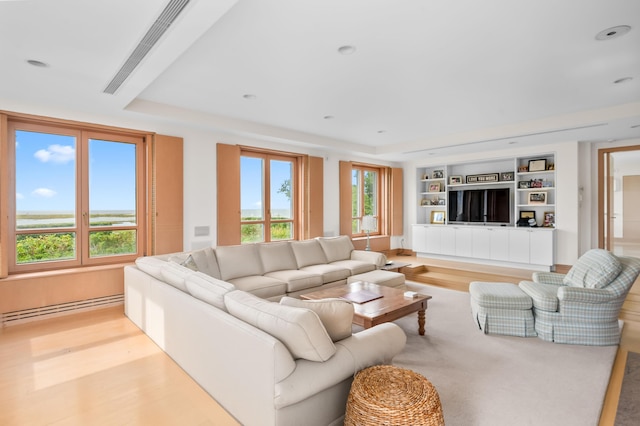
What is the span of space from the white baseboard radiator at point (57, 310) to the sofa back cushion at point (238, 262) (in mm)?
1435

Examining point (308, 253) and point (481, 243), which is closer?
point (308, 253)

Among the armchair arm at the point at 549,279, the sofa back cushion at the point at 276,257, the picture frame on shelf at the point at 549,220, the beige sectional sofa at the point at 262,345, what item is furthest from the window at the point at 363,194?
the beige sectional sofa at the point at 262,345

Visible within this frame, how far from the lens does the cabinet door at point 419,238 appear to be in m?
7.87

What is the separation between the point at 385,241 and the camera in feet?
26.6

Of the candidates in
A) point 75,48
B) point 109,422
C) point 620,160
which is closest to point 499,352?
point 109,422

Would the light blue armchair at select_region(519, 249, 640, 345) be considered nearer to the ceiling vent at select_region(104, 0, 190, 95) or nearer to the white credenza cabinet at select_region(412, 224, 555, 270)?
the white credenza cabinet at select_region(412, 224, 555, 270)

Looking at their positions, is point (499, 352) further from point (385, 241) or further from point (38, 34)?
point (385, 241)

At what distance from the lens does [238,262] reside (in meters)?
4.25

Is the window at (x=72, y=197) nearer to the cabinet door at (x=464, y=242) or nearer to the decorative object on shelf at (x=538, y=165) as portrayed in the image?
the cabinet door at (x=464, y=242)

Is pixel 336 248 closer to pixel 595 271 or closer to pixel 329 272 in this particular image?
pixel 329 272

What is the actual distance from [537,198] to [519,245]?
100cm

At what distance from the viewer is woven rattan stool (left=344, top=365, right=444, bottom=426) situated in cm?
156

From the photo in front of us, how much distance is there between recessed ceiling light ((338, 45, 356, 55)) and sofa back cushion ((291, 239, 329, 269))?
3.00 meters

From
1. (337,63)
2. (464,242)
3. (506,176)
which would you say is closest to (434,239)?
(464,242)
